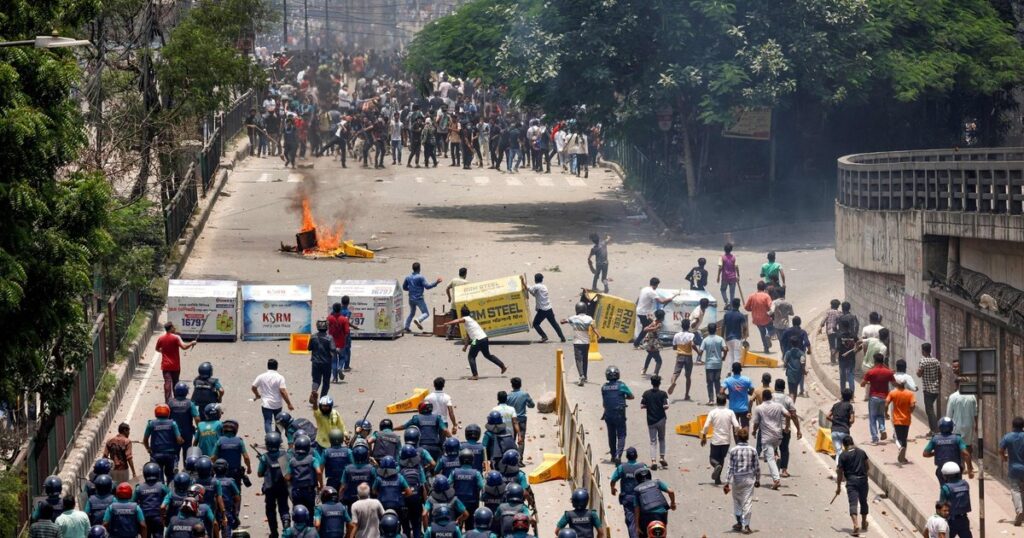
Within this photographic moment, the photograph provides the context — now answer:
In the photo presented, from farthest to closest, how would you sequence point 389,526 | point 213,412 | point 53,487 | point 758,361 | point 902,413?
1. point 758,361
2. point 902,413
3. point 213,412
4. point 53,487
5. point 389,526

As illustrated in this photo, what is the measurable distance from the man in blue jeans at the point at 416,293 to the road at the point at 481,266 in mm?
459

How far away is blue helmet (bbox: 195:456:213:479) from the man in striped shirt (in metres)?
5.69

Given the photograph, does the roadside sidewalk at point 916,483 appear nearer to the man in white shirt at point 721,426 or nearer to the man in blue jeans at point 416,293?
the man in white shirt at point 721,426

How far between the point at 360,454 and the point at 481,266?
17.8m

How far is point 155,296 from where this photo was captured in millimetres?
30219

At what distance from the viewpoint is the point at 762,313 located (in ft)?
94.3

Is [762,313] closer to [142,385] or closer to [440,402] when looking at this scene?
[440,402]

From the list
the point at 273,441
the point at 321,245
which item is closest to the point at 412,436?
the point at 273,441

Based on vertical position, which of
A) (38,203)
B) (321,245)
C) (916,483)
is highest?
(38,203)

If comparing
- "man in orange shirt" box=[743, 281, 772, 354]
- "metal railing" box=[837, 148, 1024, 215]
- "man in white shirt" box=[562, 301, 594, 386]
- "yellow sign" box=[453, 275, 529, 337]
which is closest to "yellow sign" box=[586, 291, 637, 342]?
"yellow sign" box=[453, 275, 529, 337]

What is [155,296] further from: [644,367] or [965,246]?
[965,246]

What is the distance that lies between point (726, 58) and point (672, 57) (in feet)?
3.88

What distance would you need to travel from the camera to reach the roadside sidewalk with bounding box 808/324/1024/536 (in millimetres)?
20625

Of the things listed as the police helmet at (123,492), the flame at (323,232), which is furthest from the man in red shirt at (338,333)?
the flame at (323,232)
